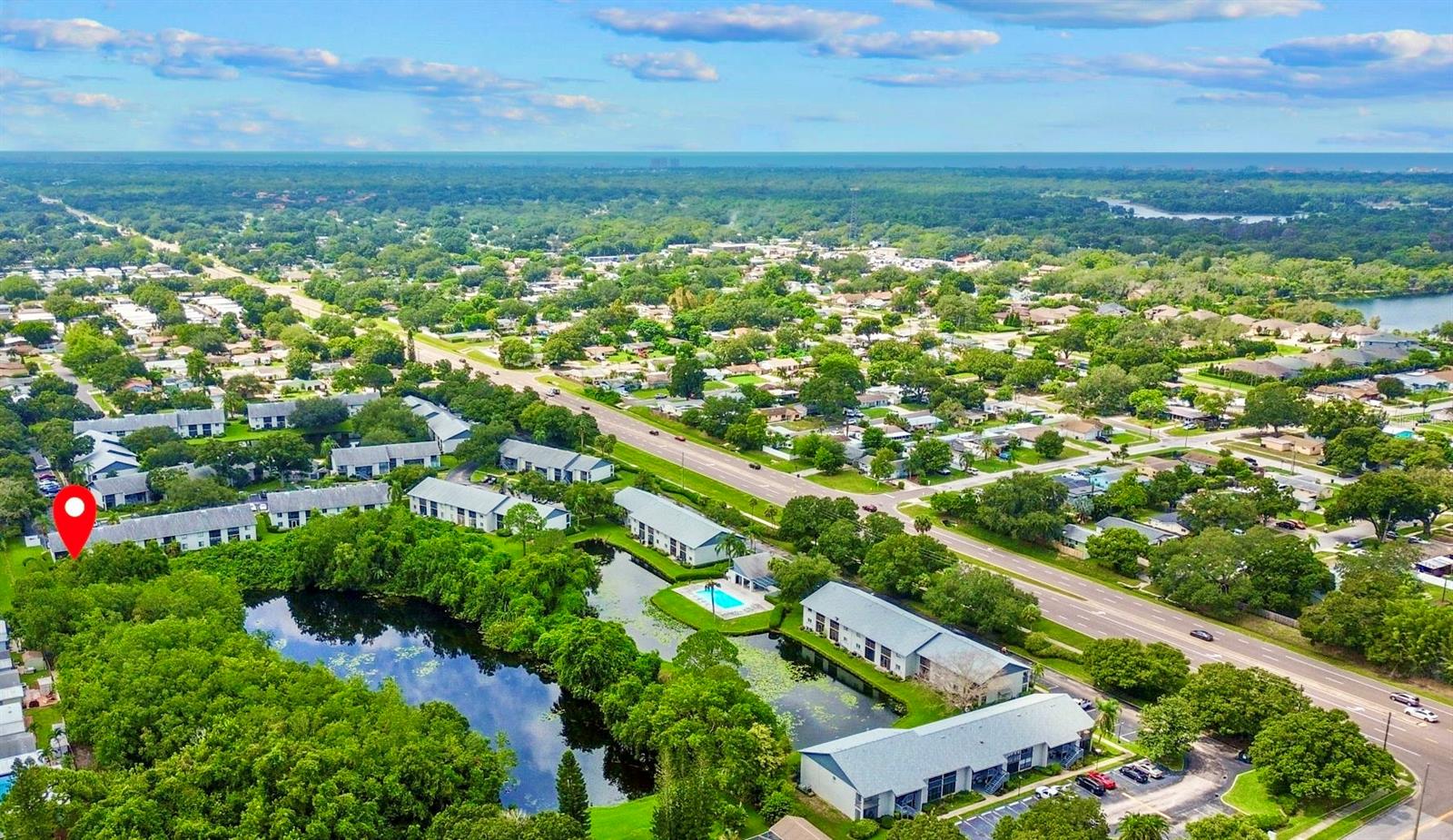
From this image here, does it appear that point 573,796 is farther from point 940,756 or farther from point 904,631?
point 904,631

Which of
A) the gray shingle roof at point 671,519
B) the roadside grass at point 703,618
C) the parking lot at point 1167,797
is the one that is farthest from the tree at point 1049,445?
the parking lot at point 1167,797

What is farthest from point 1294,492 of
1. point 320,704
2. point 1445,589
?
point 320,704

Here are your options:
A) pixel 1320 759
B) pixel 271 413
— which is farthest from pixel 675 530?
pixel 271 413

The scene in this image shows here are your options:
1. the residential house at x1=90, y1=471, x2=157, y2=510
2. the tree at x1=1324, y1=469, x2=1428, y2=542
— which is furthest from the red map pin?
the tree at x1=1324, y1=469, x2=1428, y2=542

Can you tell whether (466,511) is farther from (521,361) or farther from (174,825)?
Result: (521,361)

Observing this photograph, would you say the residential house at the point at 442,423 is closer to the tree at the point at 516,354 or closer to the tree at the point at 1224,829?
the tree at the point at 516,354
